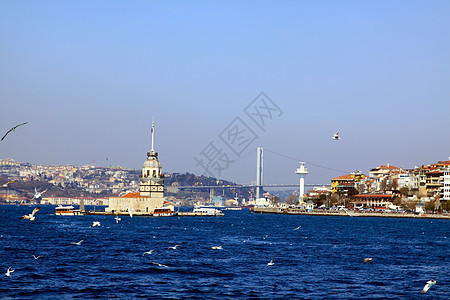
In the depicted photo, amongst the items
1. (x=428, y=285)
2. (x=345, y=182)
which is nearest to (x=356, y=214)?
(x=345, y=182)

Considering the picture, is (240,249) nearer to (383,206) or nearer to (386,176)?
(383,206)

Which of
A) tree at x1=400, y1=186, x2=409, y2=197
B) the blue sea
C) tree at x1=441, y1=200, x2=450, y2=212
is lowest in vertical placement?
the blue sea

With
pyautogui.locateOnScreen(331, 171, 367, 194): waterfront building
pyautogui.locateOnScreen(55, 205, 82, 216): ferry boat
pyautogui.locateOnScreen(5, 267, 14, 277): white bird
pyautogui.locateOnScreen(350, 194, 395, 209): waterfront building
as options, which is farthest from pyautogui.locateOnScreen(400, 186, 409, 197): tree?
pyautogui.locateOnScreen(5, 267, 14, 277): white bird

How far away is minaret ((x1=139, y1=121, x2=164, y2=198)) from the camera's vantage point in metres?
96.1

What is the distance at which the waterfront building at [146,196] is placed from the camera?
96.2 metres

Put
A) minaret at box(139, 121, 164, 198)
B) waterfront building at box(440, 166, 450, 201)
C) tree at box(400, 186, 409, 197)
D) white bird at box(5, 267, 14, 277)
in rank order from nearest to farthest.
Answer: white bird at box(5, 267, 14, 277)
minaret at box(139, 121, 164, 198)
waterfront building at box(440, 166, 450, 201)
tree at box(400, 186, 409, 197)

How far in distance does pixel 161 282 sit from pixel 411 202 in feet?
317

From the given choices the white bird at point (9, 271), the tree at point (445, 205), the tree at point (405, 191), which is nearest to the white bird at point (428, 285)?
the white bird at point (9, 271)

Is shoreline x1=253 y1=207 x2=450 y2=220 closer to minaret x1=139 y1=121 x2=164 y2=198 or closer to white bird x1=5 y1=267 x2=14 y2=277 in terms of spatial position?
minaret x1=139 y1=121 x2=164 y2=198

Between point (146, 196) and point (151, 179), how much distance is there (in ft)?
8.11

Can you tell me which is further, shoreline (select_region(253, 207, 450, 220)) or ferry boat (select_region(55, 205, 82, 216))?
shoreline (select_region(253, 207, 450, 220))

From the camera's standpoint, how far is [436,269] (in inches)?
1249

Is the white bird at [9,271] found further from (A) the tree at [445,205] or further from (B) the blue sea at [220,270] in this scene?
(A) the tree at [445,205]

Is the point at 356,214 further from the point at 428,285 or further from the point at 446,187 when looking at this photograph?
the point at 428,285
